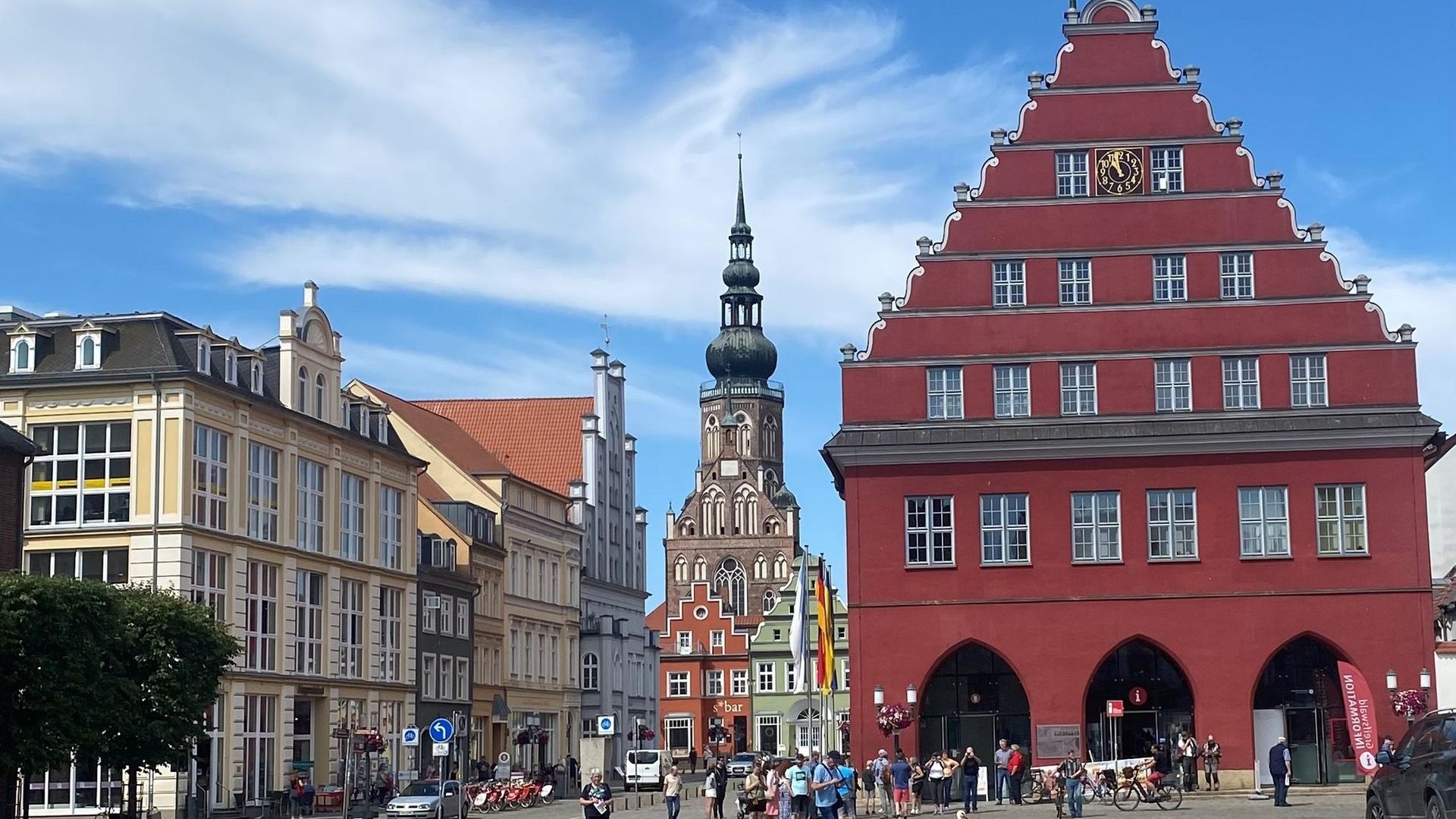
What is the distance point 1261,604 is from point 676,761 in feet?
213

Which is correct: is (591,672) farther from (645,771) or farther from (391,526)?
(391,526)

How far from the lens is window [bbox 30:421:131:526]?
48875mm

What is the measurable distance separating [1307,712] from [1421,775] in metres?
28.8

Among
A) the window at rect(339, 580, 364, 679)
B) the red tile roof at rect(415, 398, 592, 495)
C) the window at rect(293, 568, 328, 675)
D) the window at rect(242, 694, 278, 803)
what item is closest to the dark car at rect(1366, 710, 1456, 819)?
the window at rect(242, 694, 278, 803)

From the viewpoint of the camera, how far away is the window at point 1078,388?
52.5 m

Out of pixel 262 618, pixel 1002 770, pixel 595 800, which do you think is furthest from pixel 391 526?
pixel 595 800

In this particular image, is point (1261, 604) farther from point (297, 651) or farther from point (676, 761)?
point (676, 761)

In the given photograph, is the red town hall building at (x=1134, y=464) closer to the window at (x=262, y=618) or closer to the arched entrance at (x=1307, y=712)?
the arched entrance at (x=1307, y=712)

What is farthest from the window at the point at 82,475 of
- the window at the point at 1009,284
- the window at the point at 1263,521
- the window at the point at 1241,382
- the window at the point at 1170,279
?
the window at the point at 1263,521

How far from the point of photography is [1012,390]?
52.7 metres

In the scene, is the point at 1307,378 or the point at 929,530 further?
the point at 929,530

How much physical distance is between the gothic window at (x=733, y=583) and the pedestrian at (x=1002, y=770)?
316 ft

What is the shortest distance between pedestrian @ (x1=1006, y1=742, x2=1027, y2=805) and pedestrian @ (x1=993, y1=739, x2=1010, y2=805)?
65mm

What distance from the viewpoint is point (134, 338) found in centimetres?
4972
